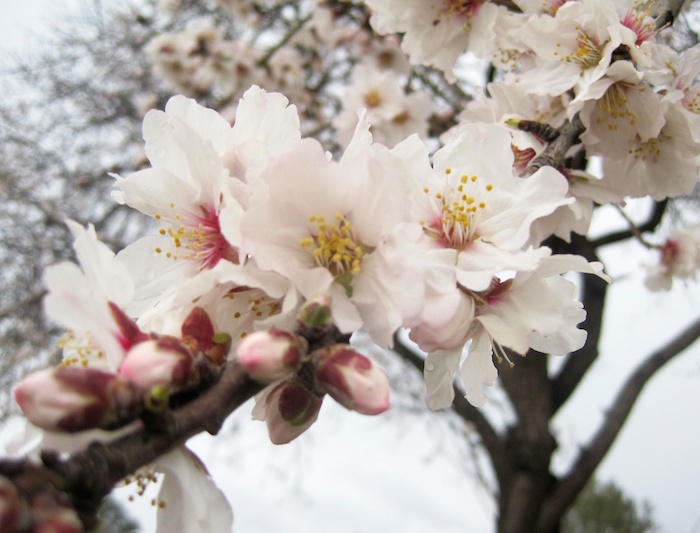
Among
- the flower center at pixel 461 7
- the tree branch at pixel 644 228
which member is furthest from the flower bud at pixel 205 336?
the tree branch at pixel 644 228

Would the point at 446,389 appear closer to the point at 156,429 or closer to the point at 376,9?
the point at 156,429

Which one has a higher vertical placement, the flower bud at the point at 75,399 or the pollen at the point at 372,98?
the flower bud at the point at 75,399

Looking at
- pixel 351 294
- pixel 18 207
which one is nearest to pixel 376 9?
pixel 351 294

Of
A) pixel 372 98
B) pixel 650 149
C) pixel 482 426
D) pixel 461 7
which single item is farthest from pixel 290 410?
pixel 482 426

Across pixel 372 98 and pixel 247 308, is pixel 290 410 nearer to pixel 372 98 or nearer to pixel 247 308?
pixel 247 308

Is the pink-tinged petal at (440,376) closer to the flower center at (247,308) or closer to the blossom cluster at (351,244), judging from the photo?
the blossom cluster at (351,244)
